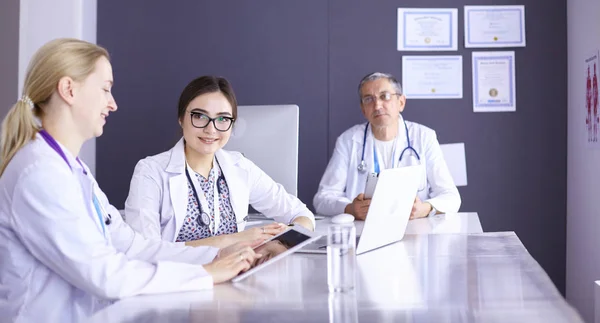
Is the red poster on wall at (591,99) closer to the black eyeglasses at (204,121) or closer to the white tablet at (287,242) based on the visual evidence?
the black eyeglasses at (204,121)

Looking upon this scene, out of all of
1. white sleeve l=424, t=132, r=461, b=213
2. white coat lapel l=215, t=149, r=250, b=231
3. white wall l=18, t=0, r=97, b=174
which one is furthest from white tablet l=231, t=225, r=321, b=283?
white wall l=18, t=0, r=97, b=174

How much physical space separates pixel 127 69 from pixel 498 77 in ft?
7.52

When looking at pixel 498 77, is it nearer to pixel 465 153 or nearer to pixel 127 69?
pixel 465 153

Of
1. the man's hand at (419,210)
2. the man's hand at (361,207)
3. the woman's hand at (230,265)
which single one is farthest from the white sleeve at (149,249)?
the man's hand at (419,210)

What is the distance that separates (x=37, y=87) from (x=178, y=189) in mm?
954

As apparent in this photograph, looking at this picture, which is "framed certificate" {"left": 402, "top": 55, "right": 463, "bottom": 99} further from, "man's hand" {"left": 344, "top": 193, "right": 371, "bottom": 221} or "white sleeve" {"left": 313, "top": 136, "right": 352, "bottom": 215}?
"man's hand" {"left": 344, "top": 193, "right": 371, "bottom": 221}

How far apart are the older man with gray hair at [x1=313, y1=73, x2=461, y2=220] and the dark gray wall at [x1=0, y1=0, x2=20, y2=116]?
188cm

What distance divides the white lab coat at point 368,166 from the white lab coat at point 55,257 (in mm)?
2021

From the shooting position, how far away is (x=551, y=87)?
4.26m

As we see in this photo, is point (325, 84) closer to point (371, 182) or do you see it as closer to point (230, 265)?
point (371, 182)

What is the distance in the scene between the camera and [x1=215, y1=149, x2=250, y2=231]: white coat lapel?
2.69 meters

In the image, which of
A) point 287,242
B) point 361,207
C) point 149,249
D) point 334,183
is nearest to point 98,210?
point 149,249

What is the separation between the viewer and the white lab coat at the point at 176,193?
2.52m

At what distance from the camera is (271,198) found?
286 centimetres
